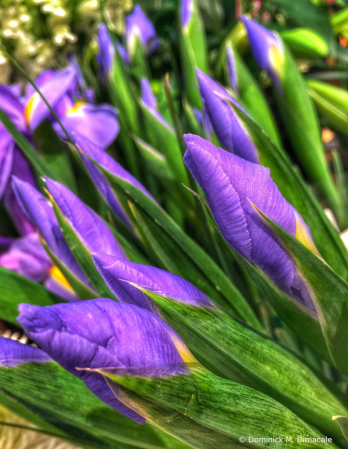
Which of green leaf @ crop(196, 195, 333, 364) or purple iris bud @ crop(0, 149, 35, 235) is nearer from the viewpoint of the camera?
green leaf @ crop(196, 195, 333, 364)

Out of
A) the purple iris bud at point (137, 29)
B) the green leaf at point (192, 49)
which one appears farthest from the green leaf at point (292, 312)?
the purple iris bud at point (137, 29)

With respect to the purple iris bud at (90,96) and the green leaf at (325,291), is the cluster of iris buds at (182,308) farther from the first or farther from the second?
the purple iris bud at (90,96)

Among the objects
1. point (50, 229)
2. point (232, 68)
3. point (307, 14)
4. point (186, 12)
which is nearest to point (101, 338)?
point (50, 229)

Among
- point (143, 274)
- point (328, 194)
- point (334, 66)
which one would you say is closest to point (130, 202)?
point (143, 274)

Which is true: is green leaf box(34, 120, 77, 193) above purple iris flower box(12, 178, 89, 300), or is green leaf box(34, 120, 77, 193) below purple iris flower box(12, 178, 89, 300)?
above

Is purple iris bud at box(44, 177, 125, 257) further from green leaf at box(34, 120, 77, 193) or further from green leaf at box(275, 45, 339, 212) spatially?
green leaf at box(275, 45, 339, 212)

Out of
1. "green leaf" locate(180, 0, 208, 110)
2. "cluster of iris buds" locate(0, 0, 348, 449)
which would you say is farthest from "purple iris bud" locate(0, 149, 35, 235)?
"green leaf" locate(180, 0, 208, 110)
